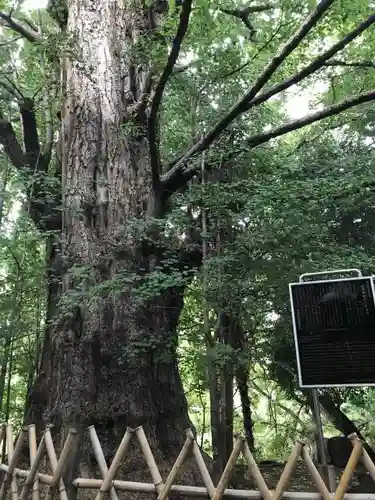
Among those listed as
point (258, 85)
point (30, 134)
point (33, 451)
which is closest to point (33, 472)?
point (33, 451)

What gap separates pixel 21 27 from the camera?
5.35 m

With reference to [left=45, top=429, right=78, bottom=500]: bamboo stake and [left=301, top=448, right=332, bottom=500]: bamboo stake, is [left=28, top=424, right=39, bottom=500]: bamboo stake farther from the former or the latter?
[left=301, top=448, right=332, bottom=500]: bamboo stake

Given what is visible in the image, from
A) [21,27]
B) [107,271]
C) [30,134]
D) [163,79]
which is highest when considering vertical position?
[21,27]

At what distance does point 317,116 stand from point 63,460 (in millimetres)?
3618

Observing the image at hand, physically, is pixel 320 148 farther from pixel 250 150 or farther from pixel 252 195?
pixel 252 195

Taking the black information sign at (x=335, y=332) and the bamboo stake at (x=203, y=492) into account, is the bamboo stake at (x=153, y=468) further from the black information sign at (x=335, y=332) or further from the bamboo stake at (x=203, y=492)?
the black information sign at (x=335, y=332)

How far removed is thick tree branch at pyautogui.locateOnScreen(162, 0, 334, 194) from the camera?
11.0 ft

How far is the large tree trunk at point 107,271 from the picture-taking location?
3.91 metres

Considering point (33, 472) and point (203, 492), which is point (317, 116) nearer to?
point (203, 492)

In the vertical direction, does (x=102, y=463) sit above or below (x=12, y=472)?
above

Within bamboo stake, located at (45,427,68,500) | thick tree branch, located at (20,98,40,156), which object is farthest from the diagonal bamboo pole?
thick tree branch, located at (20,98,40,156)

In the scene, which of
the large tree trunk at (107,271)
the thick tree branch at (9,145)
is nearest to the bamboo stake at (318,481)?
the large tree trunk at (107,271)

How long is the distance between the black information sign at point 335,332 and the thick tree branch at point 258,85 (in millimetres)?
1865

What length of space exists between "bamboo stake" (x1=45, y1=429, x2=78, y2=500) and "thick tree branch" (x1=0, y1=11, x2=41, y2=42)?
400cm
